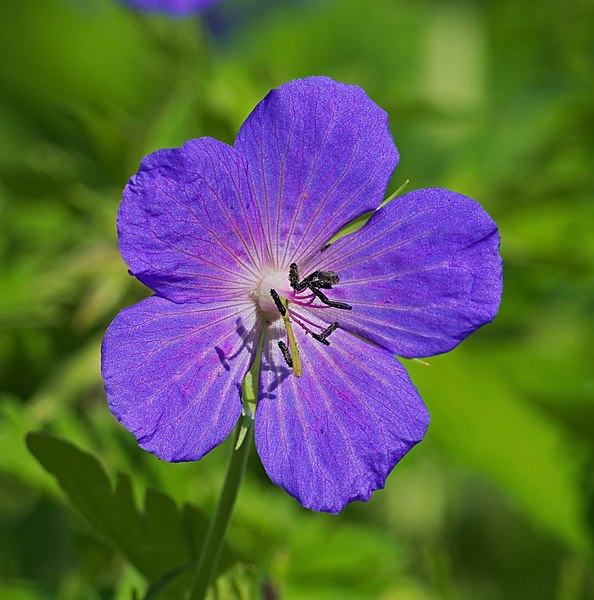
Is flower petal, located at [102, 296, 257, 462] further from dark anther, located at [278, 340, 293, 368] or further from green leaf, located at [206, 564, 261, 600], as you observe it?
green leaf, located at [206, 564, 261, 600]

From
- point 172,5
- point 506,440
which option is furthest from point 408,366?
point 172,5

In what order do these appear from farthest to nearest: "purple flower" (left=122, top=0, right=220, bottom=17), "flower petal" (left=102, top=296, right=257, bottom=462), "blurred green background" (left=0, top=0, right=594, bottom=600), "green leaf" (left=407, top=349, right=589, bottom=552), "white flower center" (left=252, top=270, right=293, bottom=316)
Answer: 1. "purple flower" (left=122, top=0, right=220, bottom=17)
2. "green leaf" (left=407, top=349, right=589, bottom=552)
3. "blurred green background" (left=0, top=0, right=594, bottom=600)
4. "white flower center" (left=252, top=270, right=293, bottom=316)
5. "flower petal" (left=102, top=296, right=257, bottom=462)

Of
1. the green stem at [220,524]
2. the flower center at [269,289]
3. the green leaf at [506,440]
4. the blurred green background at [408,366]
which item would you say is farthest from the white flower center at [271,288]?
the green leaf at [506,440]

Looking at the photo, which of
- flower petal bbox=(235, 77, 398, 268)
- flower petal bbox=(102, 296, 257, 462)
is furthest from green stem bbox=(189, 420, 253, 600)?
flower petal bbox=(235, 77, 398, 268)

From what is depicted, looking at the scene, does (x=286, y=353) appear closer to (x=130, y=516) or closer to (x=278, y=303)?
(x=278, y=303)

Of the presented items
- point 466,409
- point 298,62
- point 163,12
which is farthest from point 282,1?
point 466,409
